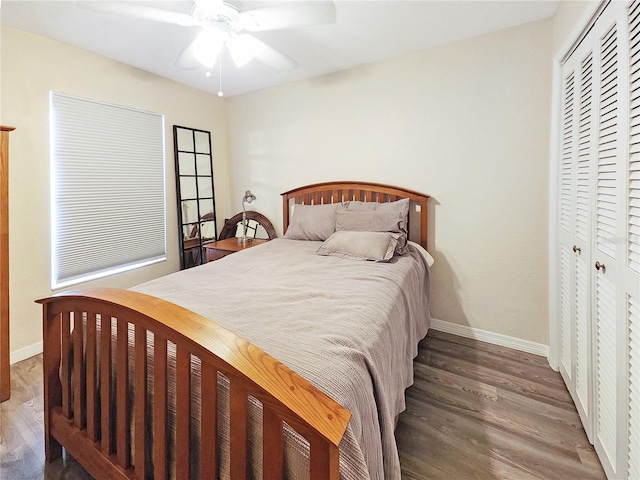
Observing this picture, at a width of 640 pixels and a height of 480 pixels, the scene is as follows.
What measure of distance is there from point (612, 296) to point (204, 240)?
11.5ft

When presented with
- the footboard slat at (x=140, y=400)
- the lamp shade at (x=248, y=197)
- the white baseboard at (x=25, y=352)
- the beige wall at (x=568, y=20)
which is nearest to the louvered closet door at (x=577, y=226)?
the beige wall at (x=568, y=20)

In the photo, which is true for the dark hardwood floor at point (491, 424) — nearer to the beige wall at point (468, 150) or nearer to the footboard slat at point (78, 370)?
the beige wall at point (468, 150)

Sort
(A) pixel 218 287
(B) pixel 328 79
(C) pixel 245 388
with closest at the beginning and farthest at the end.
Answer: (C) pixel 245 388 < (A) pixel 218 287 < (B) pixel 328 79

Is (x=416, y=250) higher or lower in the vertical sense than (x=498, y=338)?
higher

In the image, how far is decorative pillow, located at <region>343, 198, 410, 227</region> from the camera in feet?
8.19

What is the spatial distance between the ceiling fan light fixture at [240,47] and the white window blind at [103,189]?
1557mm

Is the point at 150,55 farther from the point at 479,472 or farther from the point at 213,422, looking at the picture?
the point at 479,472

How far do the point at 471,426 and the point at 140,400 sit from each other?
156 centimetres

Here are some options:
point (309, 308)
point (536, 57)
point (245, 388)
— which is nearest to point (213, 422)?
point (245, 388)

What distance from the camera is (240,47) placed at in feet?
6.15

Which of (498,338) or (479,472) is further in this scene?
(498,338)

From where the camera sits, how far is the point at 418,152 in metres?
2.62

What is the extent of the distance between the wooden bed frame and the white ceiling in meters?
1.88

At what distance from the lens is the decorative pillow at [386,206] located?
2.50 metres
